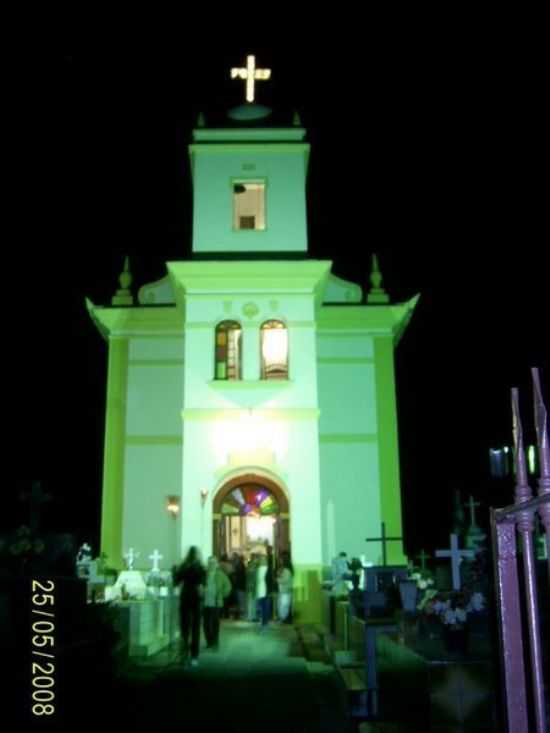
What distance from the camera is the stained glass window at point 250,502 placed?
21391mm

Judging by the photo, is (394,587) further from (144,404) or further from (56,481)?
(56,481)

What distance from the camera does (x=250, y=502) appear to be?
21547mm

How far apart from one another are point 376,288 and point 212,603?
13.5 m

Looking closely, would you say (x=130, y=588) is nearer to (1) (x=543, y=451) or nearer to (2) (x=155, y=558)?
(2) (x=155, y=558)

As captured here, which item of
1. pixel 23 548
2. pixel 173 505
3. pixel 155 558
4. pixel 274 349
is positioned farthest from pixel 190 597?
pixel 274 349

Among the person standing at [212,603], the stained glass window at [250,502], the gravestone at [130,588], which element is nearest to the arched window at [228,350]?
the stained glass window at [250,502]

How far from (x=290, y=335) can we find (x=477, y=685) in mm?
15674

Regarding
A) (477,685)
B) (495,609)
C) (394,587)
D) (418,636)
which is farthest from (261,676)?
(495,609)

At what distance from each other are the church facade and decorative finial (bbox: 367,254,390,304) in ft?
0.15

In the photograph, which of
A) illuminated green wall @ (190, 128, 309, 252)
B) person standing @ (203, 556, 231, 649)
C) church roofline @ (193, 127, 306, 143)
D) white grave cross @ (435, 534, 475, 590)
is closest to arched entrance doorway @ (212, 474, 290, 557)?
person standing @ (203, 556, 231, 649)

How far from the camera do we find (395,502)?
23.2m

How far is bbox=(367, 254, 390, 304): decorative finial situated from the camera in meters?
25.5
